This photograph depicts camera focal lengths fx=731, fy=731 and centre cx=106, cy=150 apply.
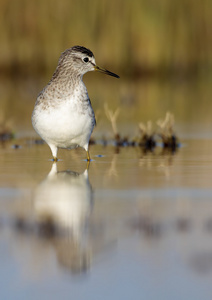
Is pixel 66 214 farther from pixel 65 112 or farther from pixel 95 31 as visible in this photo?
pixel 95 31

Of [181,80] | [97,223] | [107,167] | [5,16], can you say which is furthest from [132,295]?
[181,80]

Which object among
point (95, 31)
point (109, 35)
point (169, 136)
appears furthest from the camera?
point (109, 35)

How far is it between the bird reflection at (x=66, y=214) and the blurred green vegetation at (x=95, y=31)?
16960mm

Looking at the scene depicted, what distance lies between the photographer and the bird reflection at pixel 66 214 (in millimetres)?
3580

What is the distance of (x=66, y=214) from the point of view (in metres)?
4.50

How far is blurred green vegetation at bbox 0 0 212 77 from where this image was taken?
23.0 meters

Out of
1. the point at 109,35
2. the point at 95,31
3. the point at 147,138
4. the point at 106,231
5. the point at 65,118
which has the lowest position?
the point at 106,231

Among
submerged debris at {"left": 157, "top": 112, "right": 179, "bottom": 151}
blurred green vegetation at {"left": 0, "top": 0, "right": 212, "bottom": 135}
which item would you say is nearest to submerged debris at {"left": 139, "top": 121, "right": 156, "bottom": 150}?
submerged debris at {"left": 157, "top": 112, "right": 179, "bottom": 151}

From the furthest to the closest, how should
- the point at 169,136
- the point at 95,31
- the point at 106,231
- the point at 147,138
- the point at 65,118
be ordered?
the point at 95,31, the point at 147,138, the point at 169,136, the point at 65,118, the point at 106,231

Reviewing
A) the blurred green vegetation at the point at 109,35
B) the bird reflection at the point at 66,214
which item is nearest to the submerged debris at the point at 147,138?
the bird reflection at the point at 66,214

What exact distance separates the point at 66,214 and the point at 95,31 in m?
19.1

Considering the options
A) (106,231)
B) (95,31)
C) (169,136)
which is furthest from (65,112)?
(95,31)

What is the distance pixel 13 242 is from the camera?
384 cm

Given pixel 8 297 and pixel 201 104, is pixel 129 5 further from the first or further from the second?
pixel 8 297
